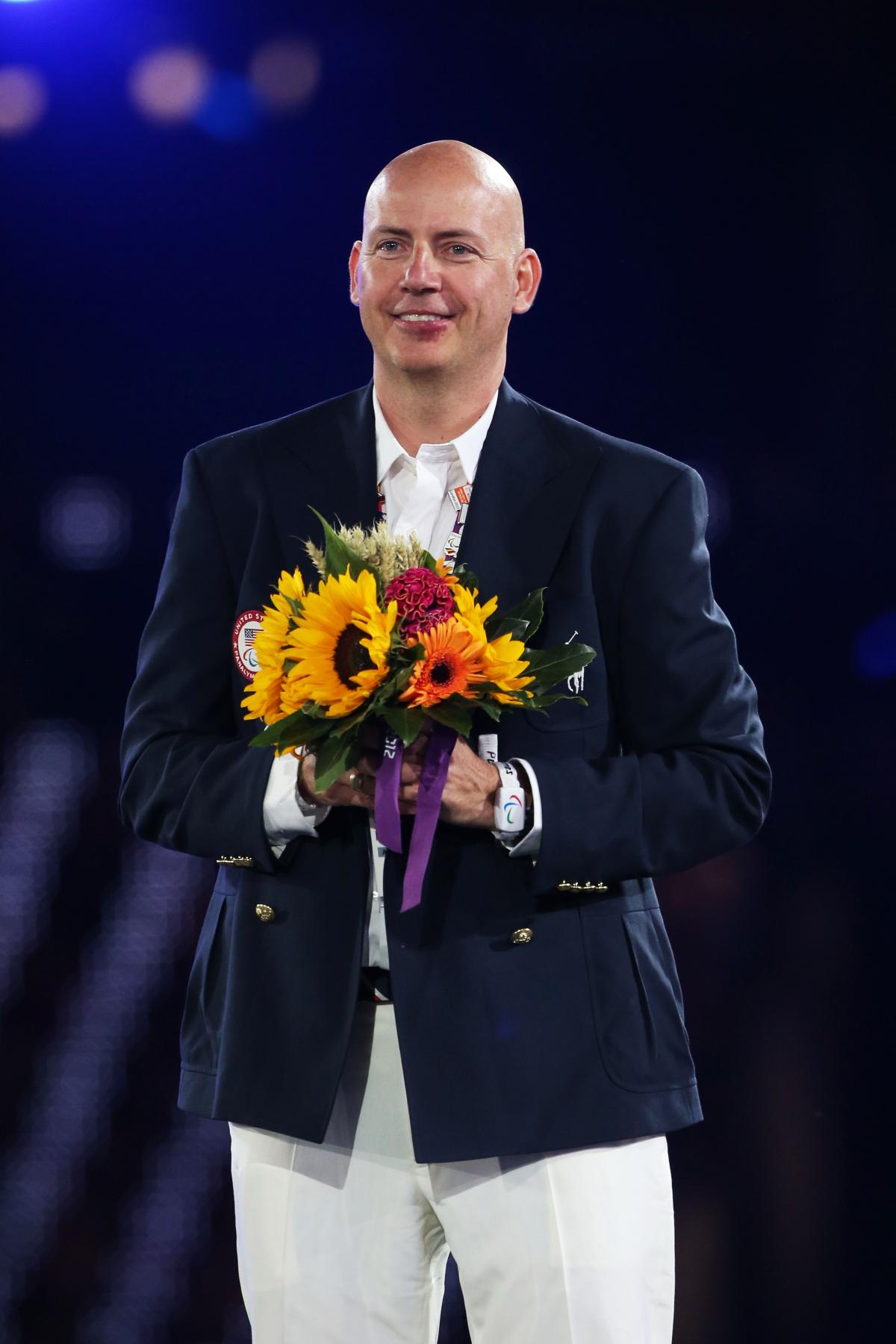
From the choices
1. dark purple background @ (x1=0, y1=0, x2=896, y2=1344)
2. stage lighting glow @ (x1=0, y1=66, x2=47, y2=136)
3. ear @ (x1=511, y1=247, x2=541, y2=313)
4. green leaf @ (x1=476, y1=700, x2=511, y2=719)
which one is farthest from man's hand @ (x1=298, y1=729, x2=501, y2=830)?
stage lighting glow @ (x1=0, y1=66, x2=47, y2=136)

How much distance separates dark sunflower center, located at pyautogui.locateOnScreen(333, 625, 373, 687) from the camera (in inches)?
72.2

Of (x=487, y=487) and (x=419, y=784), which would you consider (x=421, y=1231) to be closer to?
(x=419, y=784)

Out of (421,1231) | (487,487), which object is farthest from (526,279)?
(421,1231)

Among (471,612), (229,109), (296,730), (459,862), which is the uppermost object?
(229,109)

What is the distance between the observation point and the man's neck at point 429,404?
2256 millimetres

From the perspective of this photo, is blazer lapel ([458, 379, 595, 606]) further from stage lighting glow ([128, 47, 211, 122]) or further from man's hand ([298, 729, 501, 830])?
stage lighting glow ([128, 47, 211, 122])

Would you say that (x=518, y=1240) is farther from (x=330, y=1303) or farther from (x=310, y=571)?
(x=310, y=571)

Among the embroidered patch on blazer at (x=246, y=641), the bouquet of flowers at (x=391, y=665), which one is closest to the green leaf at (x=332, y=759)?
the bouquet of flowers at (x=391, y=665)

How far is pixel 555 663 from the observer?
195 centimetres

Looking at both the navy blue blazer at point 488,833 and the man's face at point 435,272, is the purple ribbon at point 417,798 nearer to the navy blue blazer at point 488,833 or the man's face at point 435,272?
the navy blue blazer at point 488,833

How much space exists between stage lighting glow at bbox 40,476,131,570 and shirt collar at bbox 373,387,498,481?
3.33 feet

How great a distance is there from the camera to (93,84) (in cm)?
316

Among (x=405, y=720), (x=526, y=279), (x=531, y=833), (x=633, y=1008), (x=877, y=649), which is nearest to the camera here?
(x=405, y=720)

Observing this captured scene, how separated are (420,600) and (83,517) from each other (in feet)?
5.05
